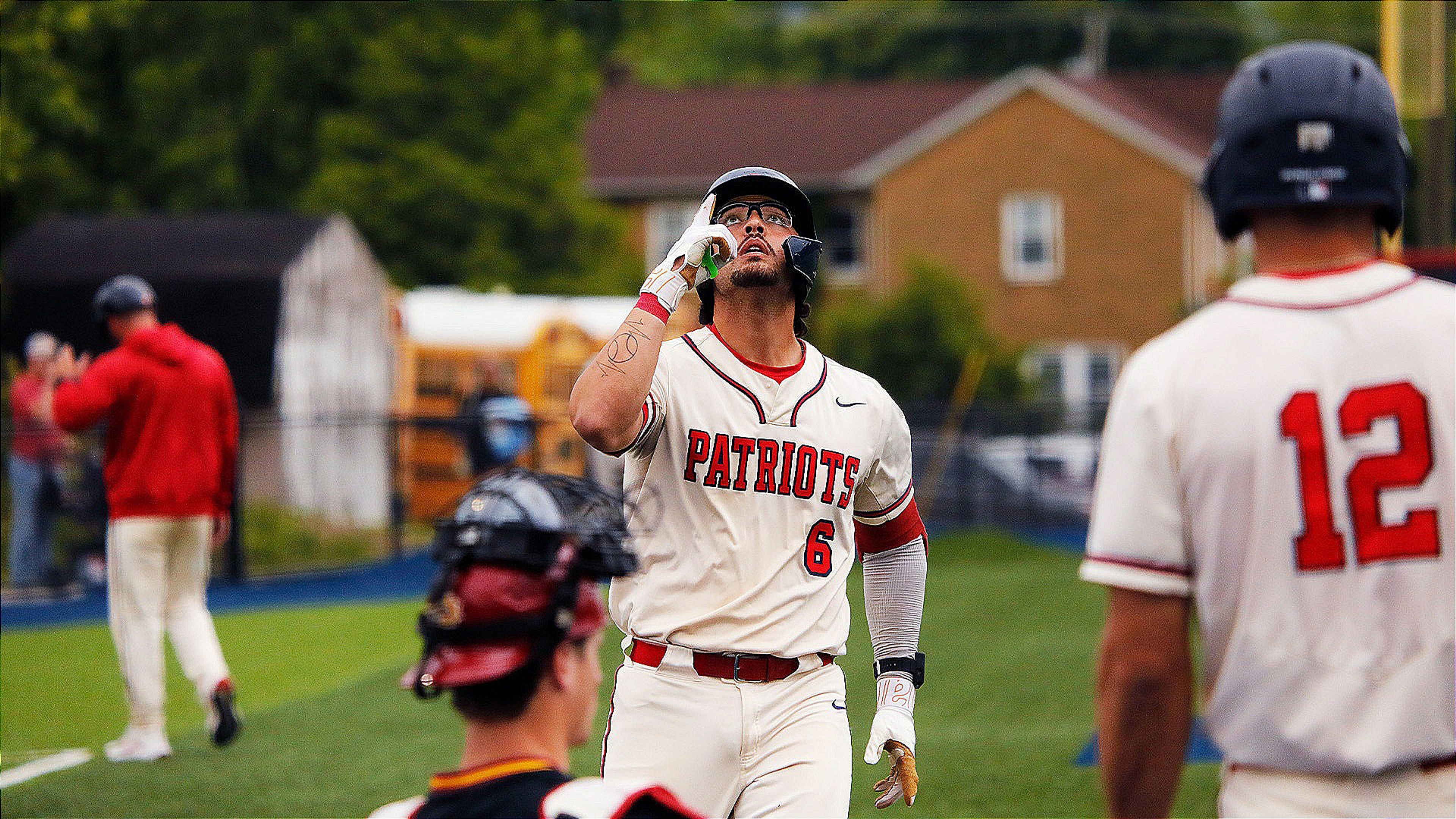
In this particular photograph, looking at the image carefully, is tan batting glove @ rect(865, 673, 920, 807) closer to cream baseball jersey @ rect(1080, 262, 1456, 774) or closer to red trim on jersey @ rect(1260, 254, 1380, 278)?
cream baseball jersey @ rect(1080, 262, 1456, 774)

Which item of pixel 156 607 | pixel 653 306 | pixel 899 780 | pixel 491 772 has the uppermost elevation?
pixel 653 306

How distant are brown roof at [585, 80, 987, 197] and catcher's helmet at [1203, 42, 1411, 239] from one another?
1283 inches

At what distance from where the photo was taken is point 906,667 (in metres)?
4.56

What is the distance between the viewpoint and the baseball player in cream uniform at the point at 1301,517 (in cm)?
261

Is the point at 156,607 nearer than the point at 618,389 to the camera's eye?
No

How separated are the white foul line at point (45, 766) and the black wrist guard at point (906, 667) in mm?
5160

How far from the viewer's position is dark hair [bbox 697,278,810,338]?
462 cm

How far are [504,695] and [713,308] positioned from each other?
7.40 feet

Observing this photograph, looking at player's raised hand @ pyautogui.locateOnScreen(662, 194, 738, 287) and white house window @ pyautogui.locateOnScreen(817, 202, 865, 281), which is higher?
white house window @ pyautogui.locateOnScreen(817, 202, 865, 281)

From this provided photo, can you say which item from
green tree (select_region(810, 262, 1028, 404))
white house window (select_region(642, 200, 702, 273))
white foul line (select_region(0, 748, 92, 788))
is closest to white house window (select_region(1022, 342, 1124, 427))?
green tree (select_region(810, 262, 1028, 404))

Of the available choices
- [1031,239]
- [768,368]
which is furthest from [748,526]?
[1031,239]

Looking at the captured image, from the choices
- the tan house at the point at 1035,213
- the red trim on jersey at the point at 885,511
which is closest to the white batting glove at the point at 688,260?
the red trim on jersey at the point at 885,511

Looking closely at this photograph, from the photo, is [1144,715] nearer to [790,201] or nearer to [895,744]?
[895,744]

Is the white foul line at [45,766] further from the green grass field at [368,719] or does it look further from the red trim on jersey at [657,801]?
the red trim on jersey at [657,801]
